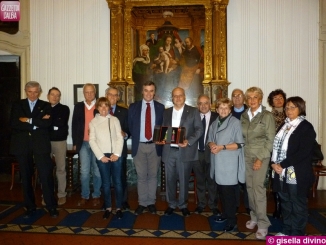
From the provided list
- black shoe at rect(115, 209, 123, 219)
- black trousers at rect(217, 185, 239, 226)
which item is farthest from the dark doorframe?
black trousers at rect(217, 185, 239, 226)

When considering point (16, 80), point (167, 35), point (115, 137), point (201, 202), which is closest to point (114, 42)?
point (167, 35)

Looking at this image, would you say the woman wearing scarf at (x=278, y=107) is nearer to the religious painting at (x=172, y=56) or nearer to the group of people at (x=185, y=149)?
the group of people at (x=185, y=149)

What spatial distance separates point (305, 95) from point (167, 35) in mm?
2901

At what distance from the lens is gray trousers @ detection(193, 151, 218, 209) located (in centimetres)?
441

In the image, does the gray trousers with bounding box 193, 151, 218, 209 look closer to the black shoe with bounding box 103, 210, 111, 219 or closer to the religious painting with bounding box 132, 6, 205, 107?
the black shoe with bounding box 103, 210, 111, 219

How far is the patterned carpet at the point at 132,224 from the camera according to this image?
3.65 metres

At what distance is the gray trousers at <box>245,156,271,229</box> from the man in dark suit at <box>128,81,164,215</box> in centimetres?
131

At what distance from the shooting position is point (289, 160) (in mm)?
3197

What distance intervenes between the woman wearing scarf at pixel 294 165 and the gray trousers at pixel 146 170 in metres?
1.63

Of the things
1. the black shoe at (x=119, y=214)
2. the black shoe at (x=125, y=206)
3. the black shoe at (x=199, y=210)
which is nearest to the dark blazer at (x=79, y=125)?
the black shoe at (x=125, y=206)

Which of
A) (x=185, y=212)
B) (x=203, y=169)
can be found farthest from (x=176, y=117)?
(x=185, y=212)

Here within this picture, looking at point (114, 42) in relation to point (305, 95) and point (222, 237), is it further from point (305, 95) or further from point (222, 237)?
point (222, 237)

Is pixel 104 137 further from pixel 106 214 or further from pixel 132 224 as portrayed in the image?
pixel 132 224

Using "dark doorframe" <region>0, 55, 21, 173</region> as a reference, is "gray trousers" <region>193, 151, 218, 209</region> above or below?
below
